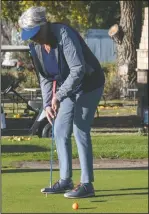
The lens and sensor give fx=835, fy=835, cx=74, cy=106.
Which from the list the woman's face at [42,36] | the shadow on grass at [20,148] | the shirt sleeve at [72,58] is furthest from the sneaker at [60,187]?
the shadow on grass at [20,148]

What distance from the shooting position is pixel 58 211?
699cm

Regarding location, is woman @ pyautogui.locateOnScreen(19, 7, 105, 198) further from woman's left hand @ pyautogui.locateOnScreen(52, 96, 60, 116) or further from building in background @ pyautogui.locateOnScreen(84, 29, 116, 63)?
building in background @ pyautogui.locateOnScreen(84, 29, 116, 63)

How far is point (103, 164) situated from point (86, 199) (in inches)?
159

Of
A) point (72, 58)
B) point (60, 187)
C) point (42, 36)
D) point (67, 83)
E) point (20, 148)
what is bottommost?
point (20, 148)

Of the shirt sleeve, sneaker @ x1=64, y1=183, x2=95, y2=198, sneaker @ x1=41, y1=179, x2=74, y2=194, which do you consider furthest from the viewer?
sneaker @ x1=41, y1=179, x2=74, y2=194

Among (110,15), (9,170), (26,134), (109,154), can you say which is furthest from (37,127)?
(110,15)

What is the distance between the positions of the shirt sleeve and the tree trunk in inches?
834

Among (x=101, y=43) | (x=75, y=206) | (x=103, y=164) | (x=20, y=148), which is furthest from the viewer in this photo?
(x=101, y=43)

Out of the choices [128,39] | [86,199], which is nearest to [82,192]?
[86,199]

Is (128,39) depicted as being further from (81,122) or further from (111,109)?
(81,122)

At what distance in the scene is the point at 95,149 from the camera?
13328mm

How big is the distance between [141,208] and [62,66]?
59.4 inches

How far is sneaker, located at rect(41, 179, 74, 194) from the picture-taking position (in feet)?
25.7

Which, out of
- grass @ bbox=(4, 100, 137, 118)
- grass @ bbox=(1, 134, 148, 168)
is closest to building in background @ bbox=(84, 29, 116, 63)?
grass @ bbox=(4, 100, 137, 118)
